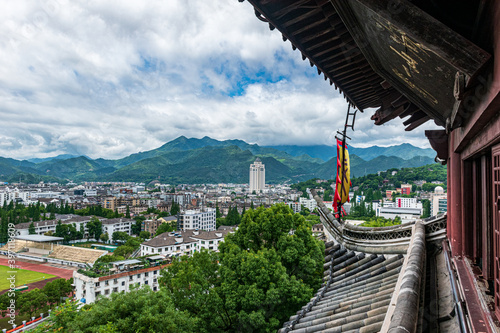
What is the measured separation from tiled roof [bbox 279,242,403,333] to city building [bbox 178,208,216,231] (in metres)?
55.0

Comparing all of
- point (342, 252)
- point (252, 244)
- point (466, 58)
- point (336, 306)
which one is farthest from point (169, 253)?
point (466, 58)

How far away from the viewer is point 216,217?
66.9 meters

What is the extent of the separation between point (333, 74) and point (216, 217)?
212 feet

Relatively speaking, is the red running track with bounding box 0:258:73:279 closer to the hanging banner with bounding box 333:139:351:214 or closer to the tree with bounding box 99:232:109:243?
the tree with bounding box 99:232:109:243

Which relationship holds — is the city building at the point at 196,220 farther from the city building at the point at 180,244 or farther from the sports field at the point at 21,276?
the sports field at the point at 21,276

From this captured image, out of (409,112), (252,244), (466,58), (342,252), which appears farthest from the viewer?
(252,244)

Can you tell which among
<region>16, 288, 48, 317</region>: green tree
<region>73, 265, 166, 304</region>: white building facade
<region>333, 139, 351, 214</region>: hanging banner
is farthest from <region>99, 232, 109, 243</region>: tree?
<region>333, 139, 351, 214</region>: hanging banner

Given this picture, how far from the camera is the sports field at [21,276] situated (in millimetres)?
31481

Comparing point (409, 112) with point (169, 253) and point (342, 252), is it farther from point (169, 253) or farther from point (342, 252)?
point (169, 253)

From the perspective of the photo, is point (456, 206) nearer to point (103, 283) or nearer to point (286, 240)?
point (286, 240)

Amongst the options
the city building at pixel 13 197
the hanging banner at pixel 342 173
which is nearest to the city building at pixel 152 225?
the city building at pixel 13 197

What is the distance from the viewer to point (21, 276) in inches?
1362

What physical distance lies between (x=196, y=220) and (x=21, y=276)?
2960cm

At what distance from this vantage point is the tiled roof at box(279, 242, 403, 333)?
3.24 meters
